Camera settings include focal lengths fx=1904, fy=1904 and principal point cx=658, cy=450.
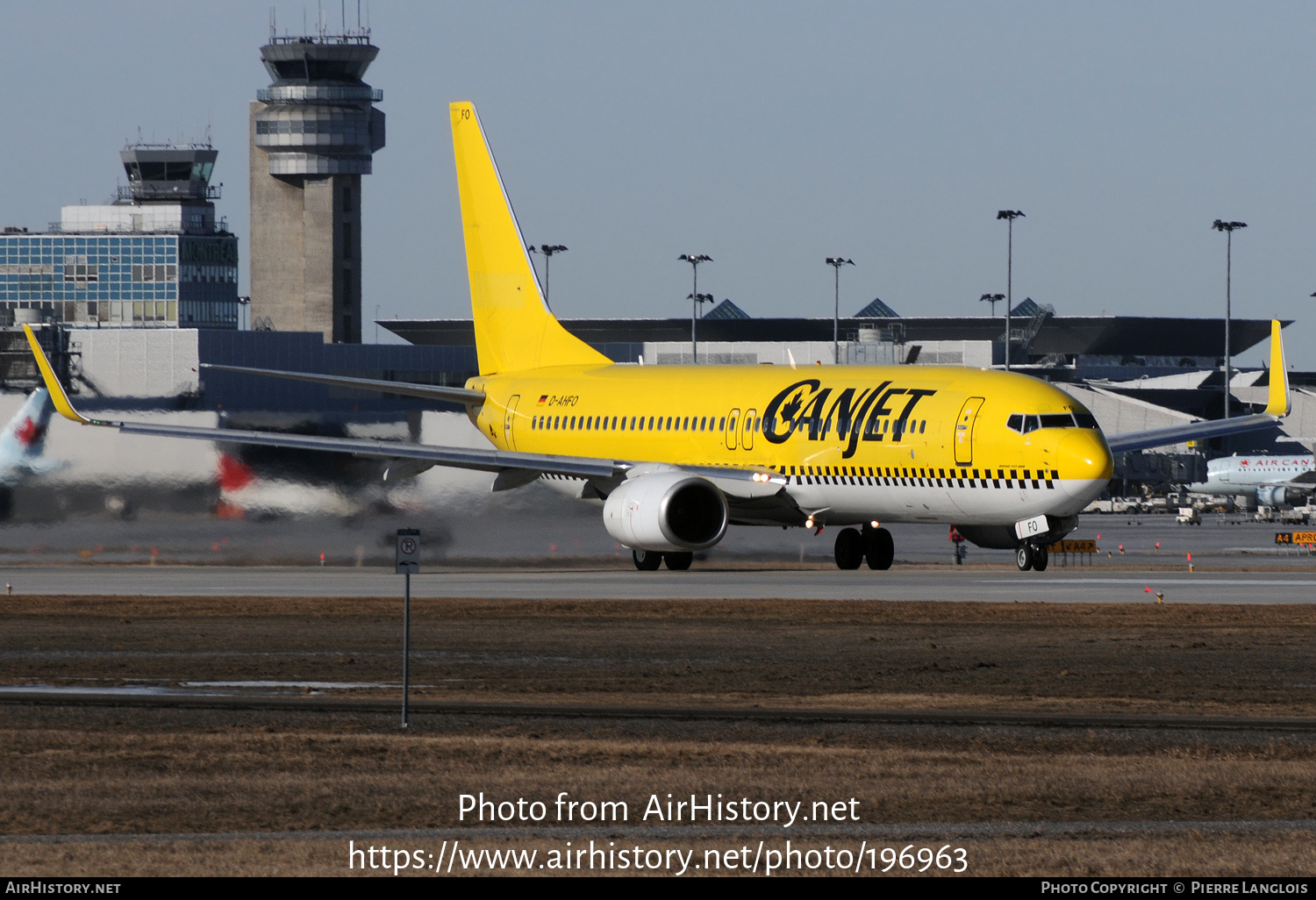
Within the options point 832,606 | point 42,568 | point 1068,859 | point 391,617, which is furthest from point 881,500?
point 1068,859

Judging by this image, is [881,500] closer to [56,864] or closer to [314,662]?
[314,662]

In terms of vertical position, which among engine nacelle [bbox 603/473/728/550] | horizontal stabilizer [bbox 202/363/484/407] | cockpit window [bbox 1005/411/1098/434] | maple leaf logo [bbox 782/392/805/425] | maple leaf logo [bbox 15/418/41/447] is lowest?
engine nacelle [bbox 603/473/728/550]

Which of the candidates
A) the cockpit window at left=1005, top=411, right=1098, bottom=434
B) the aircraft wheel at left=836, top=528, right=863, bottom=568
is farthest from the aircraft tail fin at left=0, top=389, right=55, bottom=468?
the cockpit window at left=1005, top=411, right=1098, bottom=434

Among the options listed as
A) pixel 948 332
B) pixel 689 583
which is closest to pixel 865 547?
pixel 689 583

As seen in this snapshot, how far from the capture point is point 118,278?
646 feet

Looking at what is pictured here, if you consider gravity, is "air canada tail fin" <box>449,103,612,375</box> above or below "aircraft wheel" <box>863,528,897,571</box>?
above

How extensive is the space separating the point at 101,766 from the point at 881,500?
25323mm

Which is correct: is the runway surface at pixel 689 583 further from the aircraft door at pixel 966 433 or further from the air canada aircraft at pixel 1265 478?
the air canada aircraft at pixel 1265 478

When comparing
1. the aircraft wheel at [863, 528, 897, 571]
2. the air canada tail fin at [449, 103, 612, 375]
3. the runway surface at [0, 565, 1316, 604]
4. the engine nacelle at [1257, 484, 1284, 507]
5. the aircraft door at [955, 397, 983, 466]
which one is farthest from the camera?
the engine nacelle at [1257, 484, 1284, 507]

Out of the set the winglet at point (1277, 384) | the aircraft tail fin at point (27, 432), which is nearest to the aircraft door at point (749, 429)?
the winglet at point (1277, 384)

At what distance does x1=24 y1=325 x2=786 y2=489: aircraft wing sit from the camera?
39000 millimetres

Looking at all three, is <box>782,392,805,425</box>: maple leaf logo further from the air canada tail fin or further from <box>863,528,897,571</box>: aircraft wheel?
the air canada tail fin

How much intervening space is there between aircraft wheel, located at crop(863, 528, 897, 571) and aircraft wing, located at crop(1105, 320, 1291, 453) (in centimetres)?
529

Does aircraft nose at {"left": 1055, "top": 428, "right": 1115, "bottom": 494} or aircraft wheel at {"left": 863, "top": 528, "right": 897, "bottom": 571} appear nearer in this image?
aircraft nose at {"left": 1055, "top": 428, "right": 1115, "bottom": 494}
